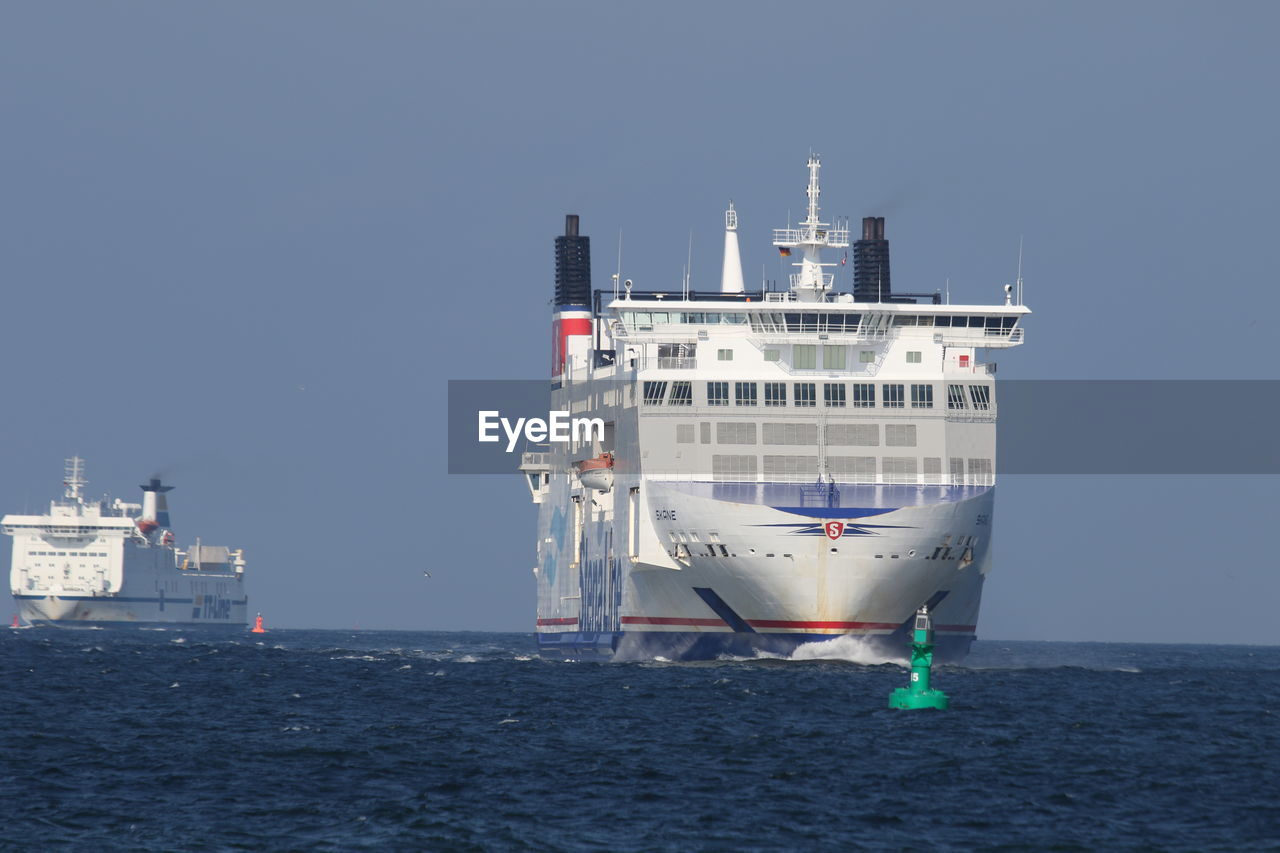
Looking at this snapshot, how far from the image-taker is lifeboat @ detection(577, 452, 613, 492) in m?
69.1

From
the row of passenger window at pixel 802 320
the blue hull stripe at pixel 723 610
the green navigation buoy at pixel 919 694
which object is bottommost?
the green navigation buoy at pixel 919 694

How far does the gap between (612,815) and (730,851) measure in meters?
3.34

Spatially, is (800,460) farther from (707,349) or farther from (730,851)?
(730,851)

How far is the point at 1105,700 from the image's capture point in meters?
52.3

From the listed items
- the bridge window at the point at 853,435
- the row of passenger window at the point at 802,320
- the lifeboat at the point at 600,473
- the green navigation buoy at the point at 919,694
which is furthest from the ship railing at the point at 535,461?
the green navigation buoy at the point at 919,694

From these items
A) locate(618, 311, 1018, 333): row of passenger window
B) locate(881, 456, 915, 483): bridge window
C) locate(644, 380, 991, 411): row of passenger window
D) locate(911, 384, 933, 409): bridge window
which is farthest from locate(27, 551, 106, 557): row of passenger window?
locate(881, 456, 915, 483): bridge window

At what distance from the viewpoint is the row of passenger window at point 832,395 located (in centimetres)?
6103

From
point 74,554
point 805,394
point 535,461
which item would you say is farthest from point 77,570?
point 805,394

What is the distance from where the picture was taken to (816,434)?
60.7m

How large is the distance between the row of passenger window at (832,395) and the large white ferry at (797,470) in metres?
0.06

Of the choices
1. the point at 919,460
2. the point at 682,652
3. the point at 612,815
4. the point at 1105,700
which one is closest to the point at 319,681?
the point at 682,652

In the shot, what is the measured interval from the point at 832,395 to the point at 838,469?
239 cm

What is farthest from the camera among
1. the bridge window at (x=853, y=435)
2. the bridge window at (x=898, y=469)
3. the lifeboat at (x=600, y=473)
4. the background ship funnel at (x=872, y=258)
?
the background ship funnel at (x=872, y=258)

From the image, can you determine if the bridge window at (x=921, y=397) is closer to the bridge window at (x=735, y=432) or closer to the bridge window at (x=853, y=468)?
the bridge window at (x=853, y=468)
